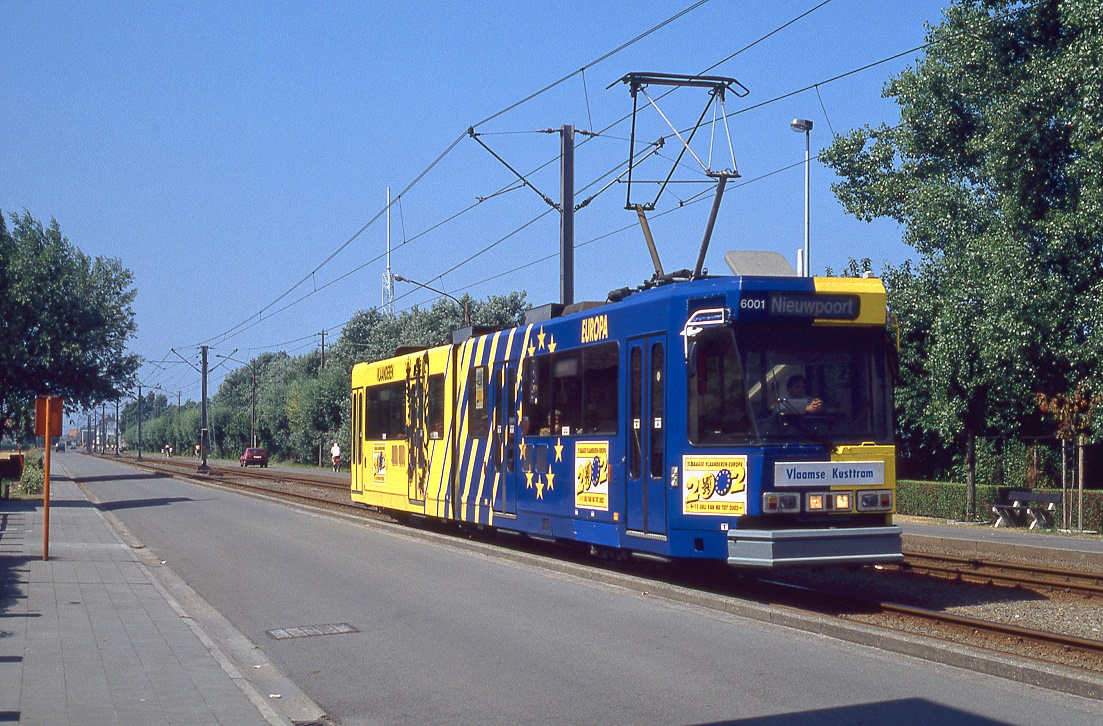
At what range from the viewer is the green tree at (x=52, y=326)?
43.1m

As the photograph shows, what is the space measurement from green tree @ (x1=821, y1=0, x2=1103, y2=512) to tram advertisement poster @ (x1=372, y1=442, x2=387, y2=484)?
42.9ft

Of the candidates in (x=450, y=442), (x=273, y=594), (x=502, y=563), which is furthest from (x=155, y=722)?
(x=450, y=442)

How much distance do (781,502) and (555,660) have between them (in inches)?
128

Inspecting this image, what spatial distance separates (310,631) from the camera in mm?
10352

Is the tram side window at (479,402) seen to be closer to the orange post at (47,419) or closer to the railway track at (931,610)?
the railway track at (931,610)

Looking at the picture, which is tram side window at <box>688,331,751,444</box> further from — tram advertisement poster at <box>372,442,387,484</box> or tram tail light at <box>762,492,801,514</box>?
tram advertisement poster at <box>372,442,387,484</box>

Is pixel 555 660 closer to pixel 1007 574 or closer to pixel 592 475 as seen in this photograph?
pixel 592 475

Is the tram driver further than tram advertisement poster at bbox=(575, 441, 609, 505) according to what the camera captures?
No

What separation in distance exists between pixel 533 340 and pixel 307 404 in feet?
194

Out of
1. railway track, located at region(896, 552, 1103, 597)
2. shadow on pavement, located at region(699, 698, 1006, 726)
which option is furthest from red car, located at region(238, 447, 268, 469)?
shadow on pavement, located at region(699, 698, 1006, 726)

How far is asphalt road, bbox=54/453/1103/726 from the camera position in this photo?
712 cm

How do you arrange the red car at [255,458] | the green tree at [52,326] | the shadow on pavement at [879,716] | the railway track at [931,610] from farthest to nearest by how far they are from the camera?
the red car at [255,458], the green tree at [52,326], the railway track at [931,610], the shadow on pavement at [879,716]

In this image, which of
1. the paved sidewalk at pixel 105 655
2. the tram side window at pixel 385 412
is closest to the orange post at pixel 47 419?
the paved sidewalk at pixel 105 655

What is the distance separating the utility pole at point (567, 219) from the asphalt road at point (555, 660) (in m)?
7.05
